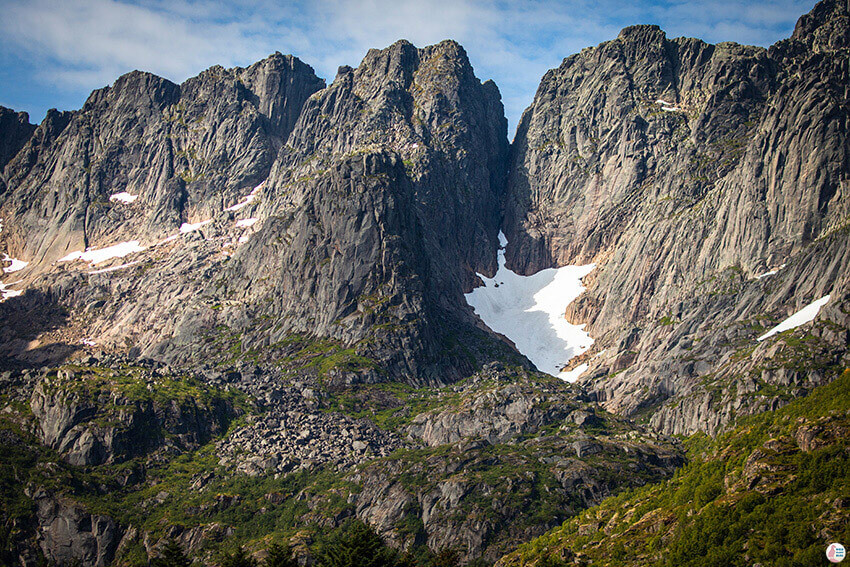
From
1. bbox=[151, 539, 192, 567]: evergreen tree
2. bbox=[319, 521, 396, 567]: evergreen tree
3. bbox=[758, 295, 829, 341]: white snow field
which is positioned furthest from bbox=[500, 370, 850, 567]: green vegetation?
bbox=[758, 295, 829, 341]: white snow field

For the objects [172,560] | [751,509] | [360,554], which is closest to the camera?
[751,509]

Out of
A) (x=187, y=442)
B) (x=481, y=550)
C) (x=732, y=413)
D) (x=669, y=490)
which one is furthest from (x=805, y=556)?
(x=187, y=442)

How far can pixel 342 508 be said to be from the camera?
473ft

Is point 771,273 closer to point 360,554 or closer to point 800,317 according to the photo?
point 800,317

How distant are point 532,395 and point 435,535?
5700 centimetres

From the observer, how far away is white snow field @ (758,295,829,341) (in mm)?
170500

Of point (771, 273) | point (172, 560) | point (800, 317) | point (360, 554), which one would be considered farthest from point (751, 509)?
point (771, 273)

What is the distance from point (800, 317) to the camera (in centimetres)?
17288

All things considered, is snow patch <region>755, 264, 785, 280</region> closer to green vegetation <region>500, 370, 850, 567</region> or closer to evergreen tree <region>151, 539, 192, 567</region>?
green vegetation <region>500, 370, 850, 567</region>

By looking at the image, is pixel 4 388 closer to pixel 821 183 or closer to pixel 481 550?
pixel 481 550

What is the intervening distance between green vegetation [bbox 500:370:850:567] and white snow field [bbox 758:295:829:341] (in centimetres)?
6696

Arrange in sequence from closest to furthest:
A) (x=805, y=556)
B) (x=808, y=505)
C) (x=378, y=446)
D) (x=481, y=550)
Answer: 1. (x=805, y=556)
2. (x=808, y=505)
3. (x=481, y=550)
4. (x=378, y=446)

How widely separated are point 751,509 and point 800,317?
350ft

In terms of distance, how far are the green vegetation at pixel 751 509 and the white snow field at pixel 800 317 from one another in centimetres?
6696
